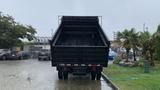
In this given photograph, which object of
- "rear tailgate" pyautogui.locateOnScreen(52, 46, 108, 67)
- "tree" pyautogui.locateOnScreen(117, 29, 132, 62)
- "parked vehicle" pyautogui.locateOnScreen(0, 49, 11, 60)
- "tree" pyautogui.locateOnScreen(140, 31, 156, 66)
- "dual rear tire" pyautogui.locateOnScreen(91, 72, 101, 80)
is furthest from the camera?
"parked vehicle" pyautogui.locateOnScreen(0, 49, 11, 60)

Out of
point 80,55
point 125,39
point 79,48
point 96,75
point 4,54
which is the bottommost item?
point 96,75

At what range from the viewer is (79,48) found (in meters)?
25.8

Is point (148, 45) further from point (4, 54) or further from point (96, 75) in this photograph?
point (4, 54)

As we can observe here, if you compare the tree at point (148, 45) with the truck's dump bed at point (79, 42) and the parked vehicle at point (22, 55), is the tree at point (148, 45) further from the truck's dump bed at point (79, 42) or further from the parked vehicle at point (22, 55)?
the parked vehicle at point (22, 55)

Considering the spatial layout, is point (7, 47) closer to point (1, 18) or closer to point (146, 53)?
point (1, 18)

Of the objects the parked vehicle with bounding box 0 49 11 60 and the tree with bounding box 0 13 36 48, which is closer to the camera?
the parked vehicle with bounding box 0 49 11 60

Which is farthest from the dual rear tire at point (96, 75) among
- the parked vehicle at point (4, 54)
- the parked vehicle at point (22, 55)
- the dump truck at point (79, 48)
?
the parked vehicle at point (22, 55)

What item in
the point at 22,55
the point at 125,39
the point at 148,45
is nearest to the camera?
the point at 148,45

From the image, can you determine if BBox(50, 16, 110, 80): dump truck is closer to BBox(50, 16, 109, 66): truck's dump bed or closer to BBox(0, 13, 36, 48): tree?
BBox(50, 16, 109, 66): truck's dump bed

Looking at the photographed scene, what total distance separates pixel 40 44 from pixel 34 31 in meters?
17.1

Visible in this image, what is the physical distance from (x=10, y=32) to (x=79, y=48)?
4513 centimetres

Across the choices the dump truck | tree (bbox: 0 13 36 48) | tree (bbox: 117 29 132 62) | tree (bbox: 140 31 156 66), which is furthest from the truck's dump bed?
tree (bbox: 0 13 36 48)

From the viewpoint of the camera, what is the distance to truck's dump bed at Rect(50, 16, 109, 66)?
25828 mm

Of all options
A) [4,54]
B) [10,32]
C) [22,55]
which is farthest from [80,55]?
[10,32]
